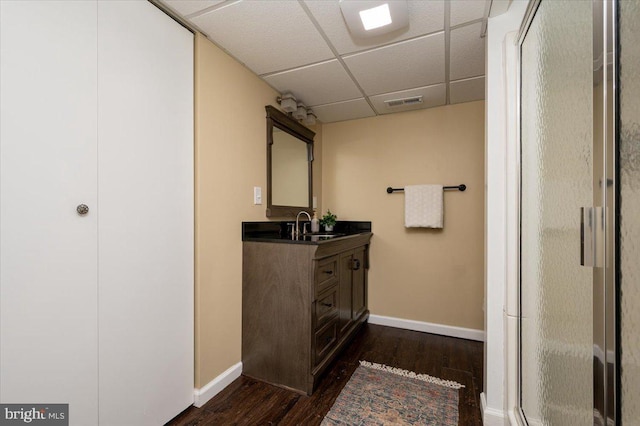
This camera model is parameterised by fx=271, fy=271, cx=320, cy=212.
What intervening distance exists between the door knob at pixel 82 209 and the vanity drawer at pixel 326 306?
1285 mm

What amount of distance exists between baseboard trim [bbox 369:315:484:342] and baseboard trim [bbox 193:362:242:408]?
4.97ft

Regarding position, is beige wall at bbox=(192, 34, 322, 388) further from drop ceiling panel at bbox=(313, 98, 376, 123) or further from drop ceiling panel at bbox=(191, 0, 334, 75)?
drop ceiling panel at bbox=(313, 98, 376, 123)

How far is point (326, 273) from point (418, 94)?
1.73 metres

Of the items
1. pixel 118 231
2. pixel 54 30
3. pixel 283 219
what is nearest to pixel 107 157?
pixel 118 231

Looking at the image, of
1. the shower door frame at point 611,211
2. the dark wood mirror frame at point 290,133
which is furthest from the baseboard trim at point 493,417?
the dark wood mirror frame at point 290,133

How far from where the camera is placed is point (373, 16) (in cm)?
143

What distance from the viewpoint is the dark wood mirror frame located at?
7.26ft

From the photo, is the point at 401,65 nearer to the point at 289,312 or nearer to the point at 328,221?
the point at 328,221

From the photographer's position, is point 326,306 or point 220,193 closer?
point 220,193

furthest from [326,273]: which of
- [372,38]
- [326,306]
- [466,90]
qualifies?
[466,90]

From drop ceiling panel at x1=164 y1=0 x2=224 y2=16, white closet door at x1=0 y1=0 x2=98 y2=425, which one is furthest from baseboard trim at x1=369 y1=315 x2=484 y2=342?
drop ceiling panel at x1=164 y1=0 x2=224 y2=16

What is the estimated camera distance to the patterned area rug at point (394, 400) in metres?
1.47

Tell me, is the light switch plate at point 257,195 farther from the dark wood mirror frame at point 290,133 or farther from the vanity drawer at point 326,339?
the vanity drawer at point 326,339

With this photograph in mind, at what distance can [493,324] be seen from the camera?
143 centimetres
